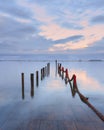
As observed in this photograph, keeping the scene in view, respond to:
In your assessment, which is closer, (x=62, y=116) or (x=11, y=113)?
(x=62, y=116)

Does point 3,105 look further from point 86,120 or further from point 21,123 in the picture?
point 86,120

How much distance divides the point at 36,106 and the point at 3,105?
243 cm

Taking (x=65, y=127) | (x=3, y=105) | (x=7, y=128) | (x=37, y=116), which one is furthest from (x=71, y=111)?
(x=3, y=105)

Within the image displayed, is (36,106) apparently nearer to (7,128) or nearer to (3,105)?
(3,105)

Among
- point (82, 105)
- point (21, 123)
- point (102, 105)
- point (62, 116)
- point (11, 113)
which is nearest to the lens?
point (21, 123)

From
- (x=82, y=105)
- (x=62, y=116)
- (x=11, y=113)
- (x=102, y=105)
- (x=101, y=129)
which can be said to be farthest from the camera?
(x=102, y=105)

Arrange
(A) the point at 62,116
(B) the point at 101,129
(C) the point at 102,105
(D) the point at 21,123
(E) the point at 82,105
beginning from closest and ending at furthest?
(B) the point at 101,129 → (D) the point at 21,123 → (A) the point at 62,116 → (E) the point at 82,105 → (C) the point at 102,105

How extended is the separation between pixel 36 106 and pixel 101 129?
224 inches

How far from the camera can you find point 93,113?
10.5 metres

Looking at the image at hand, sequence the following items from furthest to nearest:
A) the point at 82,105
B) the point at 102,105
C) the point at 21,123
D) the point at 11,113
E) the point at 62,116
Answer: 1. the point at 102,105
2. the point at 82,105
3. the point at 11,113
4. the point at 62,116
5. the point at 21,123

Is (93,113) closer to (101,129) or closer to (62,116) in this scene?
(62,116)

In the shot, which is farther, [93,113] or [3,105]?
[3,105]

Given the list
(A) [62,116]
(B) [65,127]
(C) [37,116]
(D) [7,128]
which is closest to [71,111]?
(A) [62,116]

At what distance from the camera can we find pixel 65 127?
8.22 metres
